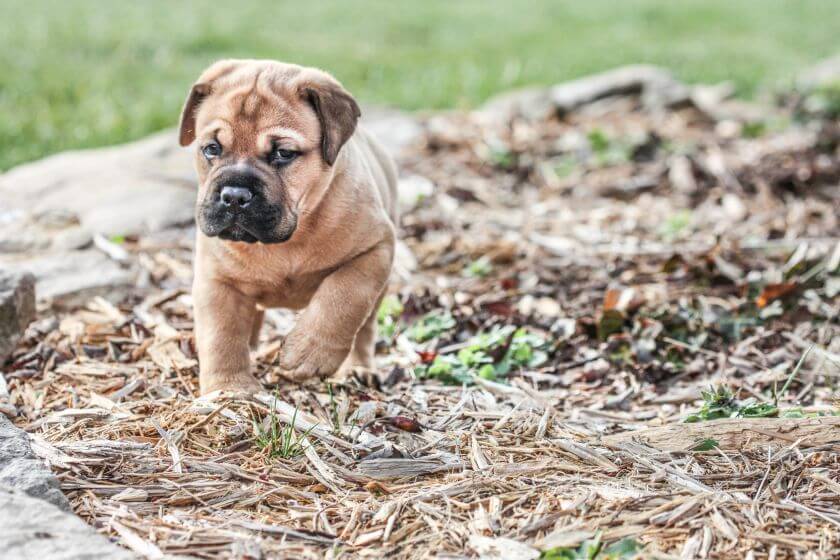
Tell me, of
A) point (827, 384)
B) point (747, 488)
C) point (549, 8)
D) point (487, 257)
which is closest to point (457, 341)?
point (487, 257)

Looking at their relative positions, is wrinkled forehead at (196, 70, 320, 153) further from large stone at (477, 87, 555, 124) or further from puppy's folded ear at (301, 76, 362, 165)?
large stone at (477, 87, 555, 124)

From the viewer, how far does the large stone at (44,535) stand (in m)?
2.62

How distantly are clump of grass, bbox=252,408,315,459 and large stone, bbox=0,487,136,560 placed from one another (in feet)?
2.78

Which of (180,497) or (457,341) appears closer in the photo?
(180,497)

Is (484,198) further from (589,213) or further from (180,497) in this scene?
(180,497)

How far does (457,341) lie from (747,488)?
2049 millimetres

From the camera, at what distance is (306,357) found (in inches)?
159

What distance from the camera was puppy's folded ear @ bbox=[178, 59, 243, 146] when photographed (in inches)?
166

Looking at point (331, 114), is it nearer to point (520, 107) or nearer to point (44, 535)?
point (44, 535)

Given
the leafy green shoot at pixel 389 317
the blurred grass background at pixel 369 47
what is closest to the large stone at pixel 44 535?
the leafy green shoot at pixel 389 317

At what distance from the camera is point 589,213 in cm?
758

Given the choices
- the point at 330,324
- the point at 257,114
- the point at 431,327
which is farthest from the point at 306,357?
the point at 431,327

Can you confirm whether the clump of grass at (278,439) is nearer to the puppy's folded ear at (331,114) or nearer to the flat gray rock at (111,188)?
the puppy's folded ear at (331,114)

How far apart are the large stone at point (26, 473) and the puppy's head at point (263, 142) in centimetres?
107
